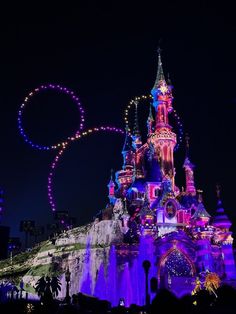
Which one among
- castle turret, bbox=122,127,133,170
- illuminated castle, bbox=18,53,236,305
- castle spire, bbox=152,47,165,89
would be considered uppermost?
castle spire, bbox=152,47,165,89

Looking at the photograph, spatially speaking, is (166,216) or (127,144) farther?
(127,144)

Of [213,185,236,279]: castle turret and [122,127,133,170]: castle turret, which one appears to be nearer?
[213,185,236,279]: castle turret

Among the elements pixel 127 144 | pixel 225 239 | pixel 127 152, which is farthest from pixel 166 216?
pixel 127 144

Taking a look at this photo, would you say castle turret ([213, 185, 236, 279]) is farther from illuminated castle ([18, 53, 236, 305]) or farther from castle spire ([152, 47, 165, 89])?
castle spire ([152, 47, 165, 89])

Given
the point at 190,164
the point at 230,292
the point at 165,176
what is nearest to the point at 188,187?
the point at 190,164

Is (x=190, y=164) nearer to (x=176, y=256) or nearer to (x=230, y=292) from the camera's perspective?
(x=176, y=256)

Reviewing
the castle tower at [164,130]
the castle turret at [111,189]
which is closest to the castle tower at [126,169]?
the castle turret at [111,189]

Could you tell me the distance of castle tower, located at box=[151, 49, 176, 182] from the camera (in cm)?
7325

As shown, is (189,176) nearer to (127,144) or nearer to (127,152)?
(127,152)

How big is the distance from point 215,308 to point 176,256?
1829 inches

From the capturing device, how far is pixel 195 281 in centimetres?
5425

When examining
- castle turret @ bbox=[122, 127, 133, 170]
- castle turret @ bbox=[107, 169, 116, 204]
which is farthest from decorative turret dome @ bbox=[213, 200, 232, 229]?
castle turret @ bbox=[107, 169, 116, 204]

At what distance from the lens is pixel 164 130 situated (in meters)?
74.1

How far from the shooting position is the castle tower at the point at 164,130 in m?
73.2
